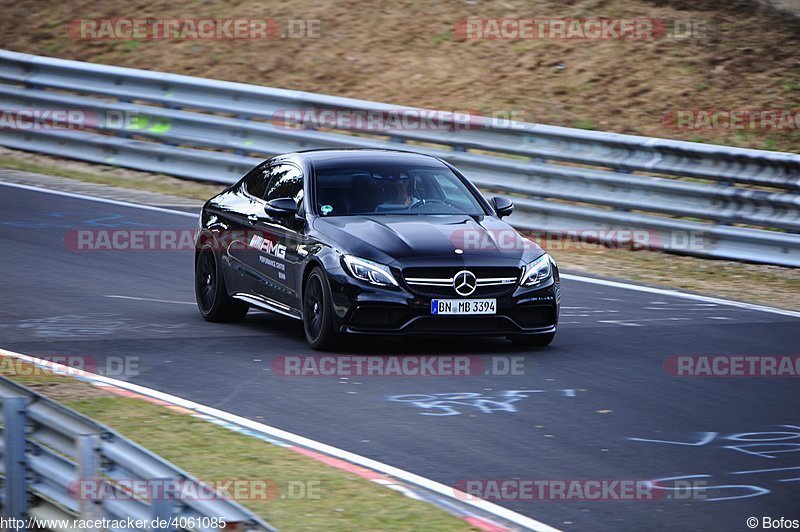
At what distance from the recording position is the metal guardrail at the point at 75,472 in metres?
5.34

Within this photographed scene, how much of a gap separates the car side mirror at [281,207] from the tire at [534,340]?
207cm

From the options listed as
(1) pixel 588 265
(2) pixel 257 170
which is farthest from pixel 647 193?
(2) pixel 257 170

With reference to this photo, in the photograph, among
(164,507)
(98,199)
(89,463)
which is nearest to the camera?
(164,507)

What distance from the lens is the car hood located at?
1074 cm

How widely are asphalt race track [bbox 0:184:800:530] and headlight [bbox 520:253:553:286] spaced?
587 millimetres

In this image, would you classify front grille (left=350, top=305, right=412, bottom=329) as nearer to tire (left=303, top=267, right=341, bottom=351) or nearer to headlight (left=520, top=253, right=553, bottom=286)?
tire (left=303, top=267, right=341, bottom=351)

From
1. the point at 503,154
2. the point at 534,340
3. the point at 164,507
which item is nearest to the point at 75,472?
the point at 164,507

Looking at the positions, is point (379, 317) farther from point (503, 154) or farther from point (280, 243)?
point (503, 154)

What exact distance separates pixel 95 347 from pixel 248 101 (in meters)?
9.11

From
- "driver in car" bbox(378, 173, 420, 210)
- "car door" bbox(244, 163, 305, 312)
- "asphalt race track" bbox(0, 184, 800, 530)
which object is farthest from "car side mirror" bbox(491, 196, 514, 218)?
"car door" bbox(244, 163, 305, 312)

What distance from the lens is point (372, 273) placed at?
34.9ft

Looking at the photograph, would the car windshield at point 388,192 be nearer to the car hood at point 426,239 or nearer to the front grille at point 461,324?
the car hood at point 426,239

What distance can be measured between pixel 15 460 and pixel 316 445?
7.54ft

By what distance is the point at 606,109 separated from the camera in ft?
64.7
